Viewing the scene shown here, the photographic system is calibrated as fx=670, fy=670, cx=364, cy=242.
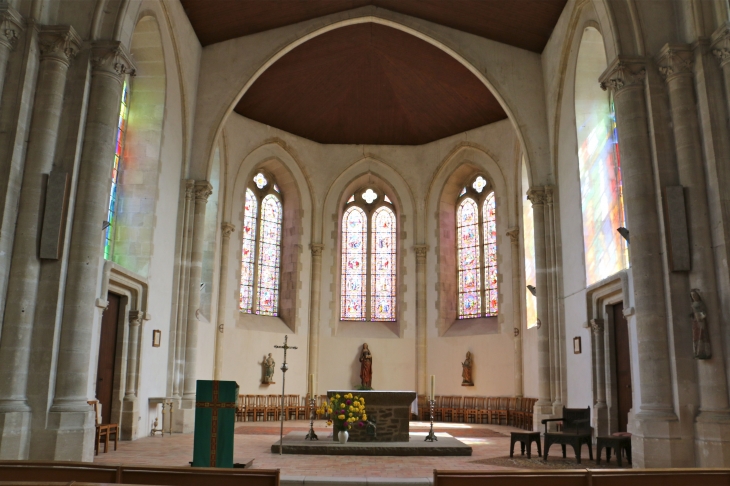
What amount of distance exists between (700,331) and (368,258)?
44.6 feet

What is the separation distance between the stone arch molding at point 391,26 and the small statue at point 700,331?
7.18 metres

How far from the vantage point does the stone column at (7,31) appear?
8.49m

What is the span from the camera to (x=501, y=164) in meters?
19.3

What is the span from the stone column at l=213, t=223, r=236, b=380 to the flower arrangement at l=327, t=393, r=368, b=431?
23.5 feet

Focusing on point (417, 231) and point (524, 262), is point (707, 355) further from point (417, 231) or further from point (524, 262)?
point (417, 231)

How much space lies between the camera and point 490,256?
65.3 ft

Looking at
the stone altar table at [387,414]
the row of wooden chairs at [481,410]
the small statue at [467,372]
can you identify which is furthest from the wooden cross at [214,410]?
the small statue at [467,372]

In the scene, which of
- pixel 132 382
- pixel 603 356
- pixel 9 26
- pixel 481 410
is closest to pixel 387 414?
pixel 603 356

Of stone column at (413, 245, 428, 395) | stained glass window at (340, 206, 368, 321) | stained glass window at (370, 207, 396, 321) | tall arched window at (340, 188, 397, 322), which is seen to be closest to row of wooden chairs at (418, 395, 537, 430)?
stone column at (413, 245, 428, 395)

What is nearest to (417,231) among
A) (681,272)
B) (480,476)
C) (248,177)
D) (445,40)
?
(248,177)

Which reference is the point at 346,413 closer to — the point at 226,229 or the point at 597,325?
the point at 597,325

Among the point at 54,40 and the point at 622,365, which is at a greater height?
the point at 54,40

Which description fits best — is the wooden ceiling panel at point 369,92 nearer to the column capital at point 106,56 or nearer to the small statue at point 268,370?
the small statue at point 268,370

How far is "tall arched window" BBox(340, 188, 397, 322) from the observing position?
21016mm
